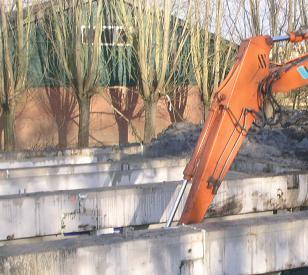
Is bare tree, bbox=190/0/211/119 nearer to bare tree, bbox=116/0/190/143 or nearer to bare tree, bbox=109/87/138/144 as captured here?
bare tree, bbox=116/0/190/143

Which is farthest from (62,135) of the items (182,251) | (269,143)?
(182,251)

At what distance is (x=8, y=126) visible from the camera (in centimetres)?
1767

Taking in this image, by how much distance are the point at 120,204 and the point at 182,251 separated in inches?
93.9

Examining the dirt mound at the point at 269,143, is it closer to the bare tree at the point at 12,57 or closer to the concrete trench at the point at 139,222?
the concrete trench at the point at 139,222

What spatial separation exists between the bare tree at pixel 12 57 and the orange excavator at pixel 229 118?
40.7 ft

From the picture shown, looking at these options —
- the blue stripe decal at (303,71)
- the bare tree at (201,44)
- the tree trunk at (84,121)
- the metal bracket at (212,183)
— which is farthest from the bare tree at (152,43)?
the metal bracket at (212,183)

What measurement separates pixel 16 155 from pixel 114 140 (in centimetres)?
1034

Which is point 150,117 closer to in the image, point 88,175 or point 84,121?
point 84,121

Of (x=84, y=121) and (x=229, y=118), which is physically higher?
(x=229, y=118)

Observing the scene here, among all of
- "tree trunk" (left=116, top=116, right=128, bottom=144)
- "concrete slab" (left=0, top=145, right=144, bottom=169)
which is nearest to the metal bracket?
"concrete slab" (left=0, top=145, right=144, bottom=169)

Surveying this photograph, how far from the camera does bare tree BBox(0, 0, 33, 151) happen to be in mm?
16984

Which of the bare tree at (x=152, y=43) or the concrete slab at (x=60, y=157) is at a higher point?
the bare tree at (x=152, y=43)

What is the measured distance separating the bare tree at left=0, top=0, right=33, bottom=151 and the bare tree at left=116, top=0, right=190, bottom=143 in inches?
122

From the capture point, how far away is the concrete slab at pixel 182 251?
14.4 ft
